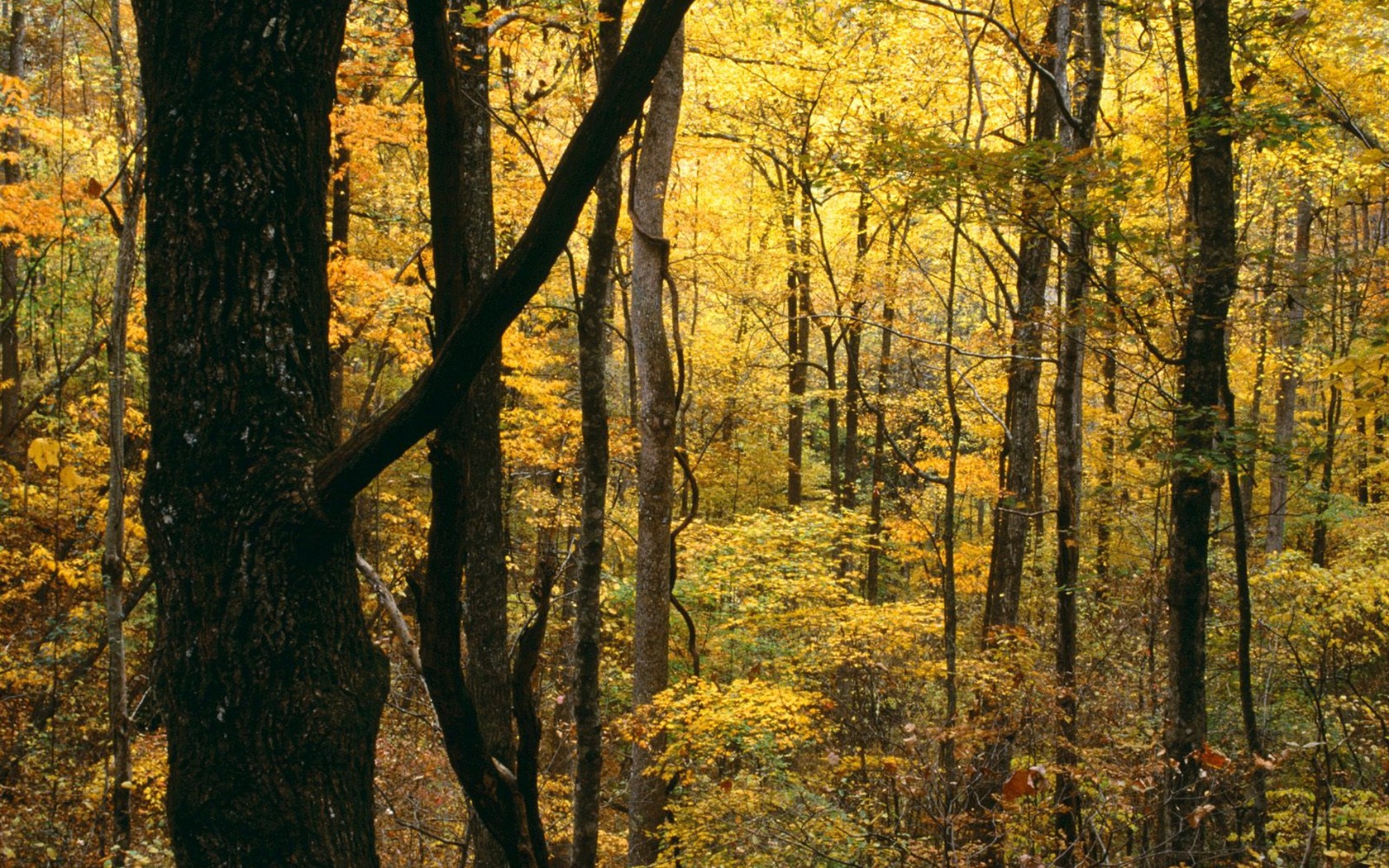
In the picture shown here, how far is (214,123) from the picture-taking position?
1636mm

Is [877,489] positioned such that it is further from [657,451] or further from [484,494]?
[484,494]

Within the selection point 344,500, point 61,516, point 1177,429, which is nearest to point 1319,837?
point 1177,429

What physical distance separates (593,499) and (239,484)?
3.31 metres

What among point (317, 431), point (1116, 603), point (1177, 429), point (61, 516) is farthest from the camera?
point (1116, 603)

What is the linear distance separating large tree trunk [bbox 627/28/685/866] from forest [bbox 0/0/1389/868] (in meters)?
0.05

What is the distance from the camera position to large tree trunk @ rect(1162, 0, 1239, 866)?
5.30m

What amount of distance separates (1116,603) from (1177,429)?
8585 mm

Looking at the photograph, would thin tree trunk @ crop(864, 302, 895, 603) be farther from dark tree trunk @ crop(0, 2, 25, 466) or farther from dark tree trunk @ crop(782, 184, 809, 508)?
dark tree trunk @ crop(0, 2, 25, 466)

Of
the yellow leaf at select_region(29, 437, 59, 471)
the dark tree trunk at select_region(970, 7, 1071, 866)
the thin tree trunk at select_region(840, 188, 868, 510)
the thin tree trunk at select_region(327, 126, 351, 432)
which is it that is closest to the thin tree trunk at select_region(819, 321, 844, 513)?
the thin tree trunk at select_region(840, 188, 868, 510)

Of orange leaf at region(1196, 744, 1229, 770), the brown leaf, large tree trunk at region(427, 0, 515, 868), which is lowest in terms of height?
the brown leaf

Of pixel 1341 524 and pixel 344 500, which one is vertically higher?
pixel 344 500

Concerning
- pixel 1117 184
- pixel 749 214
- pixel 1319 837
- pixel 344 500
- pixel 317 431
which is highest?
pixel 749 214

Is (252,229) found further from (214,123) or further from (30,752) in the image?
(30,752)

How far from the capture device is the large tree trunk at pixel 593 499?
181 inches
